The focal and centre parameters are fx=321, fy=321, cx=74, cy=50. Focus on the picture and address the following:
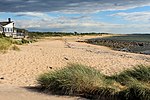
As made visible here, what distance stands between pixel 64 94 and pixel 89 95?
622 millimetres

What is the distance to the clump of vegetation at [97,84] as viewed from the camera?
22.7 ft

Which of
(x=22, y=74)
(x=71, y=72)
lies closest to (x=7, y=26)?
(x=22, y=74)

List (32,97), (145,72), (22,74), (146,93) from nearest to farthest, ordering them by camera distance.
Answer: (146,93), (32,97), (145,72), (22,74)

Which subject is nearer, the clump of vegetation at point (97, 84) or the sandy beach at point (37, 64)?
the clump of vegetation at point (97, 84)

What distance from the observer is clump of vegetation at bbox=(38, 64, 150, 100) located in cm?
693

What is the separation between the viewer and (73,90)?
7551 mm

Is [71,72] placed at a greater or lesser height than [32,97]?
greater

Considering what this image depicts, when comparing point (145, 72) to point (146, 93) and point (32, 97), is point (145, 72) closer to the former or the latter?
point (146, 93)

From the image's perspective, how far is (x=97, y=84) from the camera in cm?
750

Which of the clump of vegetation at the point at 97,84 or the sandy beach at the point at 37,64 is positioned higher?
the clump of vegetation at the point at 97,84

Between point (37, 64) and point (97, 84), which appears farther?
point (37, 64)

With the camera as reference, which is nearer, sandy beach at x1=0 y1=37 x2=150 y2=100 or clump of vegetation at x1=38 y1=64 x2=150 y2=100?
clump of vegetation at x1=38 y1=64 x2=150 y2=100

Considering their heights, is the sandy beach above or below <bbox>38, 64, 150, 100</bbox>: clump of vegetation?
below

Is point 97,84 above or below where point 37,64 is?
above
